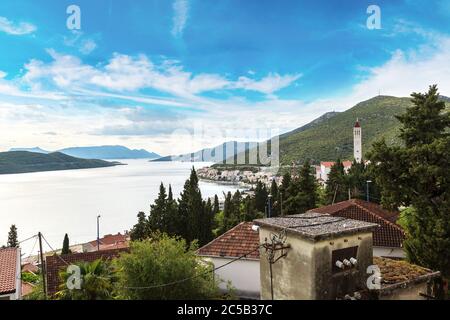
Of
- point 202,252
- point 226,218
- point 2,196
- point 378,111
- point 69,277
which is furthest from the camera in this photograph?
point 2,196

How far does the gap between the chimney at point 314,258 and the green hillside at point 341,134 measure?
85116 mm

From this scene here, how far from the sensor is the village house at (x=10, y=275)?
13055 millimetres

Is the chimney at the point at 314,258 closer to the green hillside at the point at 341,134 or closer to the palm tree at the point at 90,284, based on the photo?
the palm tree at the point at 90,284

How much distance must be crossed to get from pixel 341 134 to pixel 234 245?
9413cm

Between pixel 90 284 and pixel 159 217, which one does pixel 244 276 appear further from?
pixel 159 217

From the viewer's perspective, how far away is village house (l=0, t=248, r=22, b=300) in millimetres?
13055

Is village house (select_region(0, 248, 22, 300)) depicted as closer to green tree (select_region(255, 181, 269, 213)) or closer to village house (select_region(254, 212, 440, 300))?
village house (select_region(254, 212, 440, 300))

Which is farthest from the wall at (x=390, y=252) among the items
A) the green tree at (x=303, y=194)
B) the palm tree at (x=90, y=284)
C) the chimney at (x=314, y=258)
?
the green tree at (x=303, y=194)
